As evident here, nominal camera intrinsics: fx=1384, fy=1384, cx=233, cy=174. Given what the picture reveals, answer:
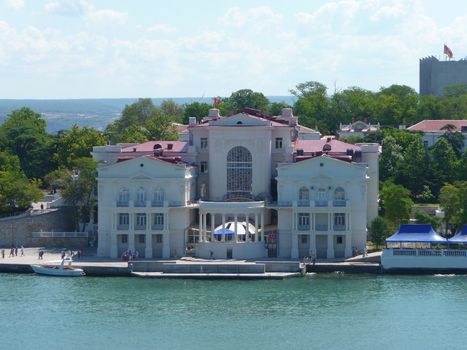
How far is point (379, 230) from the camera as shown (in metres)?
71.3

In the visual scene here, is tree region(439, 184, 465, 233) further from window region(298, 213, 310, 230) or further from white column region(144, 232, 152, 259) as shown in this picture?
white column region(144, 232, 152, 259)

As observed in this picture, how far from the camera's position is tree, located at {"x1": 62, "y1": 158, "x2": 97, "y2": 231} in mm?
76250

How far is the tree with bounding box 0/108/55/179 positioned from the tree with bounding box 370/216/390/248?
1273 inches

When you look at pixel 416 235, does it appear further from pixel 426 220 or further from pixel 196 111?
pixel 196 111

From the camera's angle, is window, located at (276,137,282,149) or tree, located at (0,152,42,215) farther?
tree, located at (0,152,42,215)

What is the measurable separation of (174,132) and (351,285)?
121 feet

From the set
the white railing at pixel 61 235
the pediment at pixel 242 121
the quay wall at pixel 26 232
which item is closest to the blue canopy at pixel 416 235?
the pediment at pixel 242 121

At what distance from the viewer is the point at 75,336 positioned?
53.0m

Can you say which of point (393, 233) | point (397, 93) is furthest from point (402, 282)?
point (397, 93)

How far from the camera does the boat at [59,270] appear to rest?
2645 inches

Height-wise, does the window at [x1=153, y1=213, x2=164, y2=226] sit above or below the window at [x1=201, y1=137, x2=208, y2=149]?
below

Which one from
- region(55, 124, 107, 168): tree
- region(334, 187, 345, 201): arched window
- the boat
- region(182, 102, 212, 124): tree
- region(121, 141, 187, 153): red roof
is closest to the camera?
the boat

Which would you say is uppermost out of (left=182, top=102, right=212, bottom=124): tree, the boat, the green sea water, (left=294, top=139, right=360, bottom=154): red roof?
(left=182, top=102, right=212, bottom=124): tree

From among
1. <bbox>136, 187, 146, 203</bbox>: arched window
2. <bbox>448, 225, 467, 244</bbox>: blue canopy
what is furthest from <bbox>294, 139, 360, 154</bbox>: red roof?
<bbox>136, 187, 146, 203</bbox>: arched window
